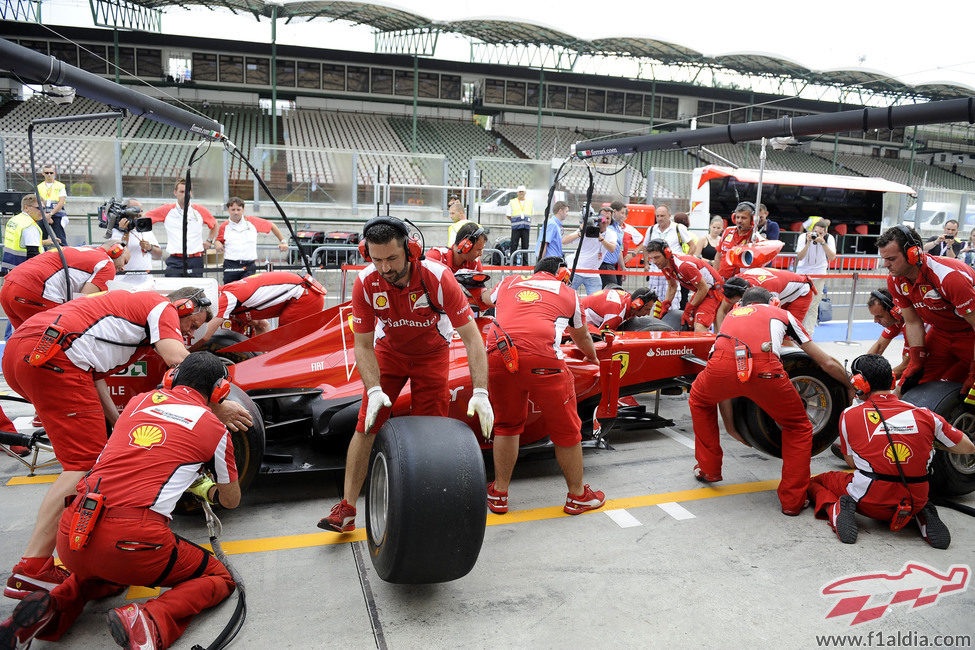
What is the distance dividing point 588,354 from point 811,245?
25.0ft

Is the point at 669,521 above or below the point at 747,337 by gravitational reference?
below

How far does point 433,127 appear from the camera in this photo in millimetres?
30000

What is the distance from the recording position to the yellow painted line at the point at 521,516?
364cm

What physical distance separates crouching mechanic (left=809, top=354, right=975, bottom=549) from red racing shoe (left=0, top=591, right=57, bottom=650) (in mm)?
3856

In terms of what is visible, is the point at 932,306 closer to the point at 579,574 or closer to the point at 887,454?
the point at 887,454

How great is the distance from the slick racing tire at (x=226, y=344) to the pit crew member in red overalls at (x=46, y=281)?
90 centimetres

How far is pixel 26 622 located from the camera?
2.61 metres

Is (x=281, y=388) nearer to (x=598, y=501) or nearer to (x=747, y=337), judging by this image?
(x=598, y=501)

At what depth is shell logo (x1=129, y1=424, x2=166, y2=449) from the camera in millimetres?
2879

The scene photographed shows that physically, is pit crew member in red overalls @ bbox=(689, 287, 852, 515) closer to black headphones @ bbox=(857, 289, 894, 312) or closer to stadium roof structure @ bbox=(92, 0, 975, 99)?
black headphones @ bbox=(857, 289, 894, 312)

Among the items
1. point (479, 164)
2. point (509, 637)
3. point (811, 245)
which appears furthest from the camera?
point (479, 164)

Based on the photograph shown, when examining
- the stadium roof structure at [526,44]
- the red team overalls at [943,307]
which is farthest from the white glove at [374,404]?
the stadium roof structure at [526,44]

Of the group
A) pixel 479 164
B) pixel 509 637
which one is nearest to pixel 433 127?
pixel 479 164

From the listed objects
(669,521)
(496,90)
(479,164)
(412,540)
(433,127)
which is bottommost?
(669,521)
